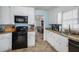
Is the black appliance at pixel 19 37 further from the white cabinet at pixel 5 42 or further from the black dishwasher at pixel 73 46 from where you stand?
the black dishwasher at pixel 73 46

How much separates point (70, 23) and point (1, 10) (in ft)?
5.29

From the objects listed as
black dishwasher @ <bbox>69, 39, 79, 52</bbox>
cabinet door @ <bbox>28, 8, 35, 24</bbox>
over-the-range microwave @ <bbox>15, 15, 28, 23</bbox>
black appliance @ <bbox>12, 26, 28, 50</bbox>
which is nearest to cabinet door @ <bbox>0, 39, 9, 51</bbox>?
black appliance @ <bbox>12, 26, 28, 50</bbox>

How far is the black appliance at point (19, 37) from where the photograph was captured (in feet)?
8.35

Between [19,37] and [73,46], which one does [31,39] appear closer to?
[19,37]

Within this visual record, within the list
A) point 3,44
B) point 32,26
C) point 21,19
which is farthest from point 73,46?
point 3,44

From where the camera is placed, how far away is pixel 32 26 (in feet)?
8.16

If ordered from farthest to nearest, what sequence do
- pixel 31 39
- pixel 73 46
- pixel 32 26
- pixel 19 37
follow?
pixel 31 39
pixel 19 37
pixel 32 26
pixel 73 46

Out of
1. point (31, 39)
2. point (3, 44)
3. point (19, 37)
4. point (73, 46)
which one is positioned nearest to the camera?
point (73, 46)

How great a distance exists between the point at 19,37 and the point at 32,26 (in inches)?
22.1

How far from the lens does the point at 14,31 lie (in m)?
2.60

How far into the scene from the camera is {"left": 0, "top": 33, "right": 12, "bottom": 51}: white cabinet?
7.03 ft

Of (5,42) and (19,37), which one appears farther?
(19,37)

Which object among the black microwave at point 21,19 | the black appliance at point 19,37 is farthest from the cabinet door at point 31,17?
the black appliance at point 19,37
